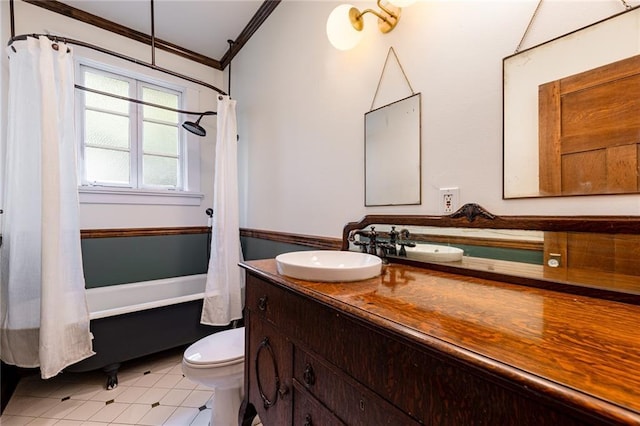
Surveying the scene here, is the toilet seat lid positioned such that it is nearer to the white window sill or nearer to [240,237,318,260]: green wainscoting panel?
[240,237,318,260]: green wainscoting panel

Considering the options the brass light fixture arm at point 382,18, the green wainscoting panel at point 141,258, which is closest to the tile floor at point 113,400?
the green wainscoting panel at point 141,258

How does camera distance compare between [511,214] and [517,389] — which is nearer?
[517,389]

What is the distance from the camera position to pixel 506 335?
0.47m

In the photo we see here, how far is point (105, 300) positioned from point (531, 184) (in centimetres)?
275

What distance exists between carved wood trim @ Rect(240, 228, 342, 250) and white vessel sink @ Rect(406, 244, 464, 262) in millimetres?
439

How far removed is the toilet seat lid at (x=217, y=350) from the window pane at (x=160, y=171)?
167 cm

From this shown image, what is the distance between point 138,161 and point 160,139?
0.29 meters

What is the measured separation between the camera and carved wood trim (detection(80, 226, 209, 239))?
6.96 feet

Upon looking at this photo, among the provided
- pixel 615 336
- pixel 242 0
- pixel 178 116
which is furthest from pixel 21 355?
pixel 242 0

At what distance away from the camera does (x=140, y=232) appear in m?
2.33

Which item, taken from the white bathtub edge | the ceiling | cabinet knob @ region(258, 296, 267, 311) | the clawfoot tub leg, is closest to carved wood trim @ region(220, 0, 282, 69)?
the ceiling

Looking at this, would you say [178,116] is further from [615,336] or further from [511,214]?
[615,336]

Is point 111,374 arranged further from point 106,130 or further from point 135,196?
point 106,130

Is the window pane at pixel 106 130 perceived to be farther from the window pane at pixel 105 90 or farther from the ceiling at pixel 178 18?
the ceiling at pixel 178 18
